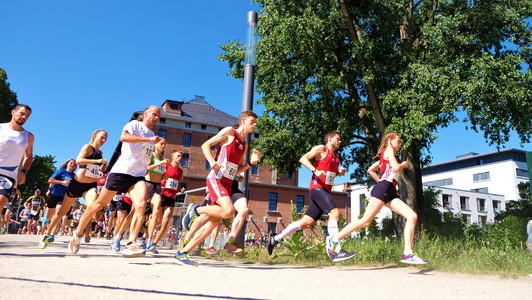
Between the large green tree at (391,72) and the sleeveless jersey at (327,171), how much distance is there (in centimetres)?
664

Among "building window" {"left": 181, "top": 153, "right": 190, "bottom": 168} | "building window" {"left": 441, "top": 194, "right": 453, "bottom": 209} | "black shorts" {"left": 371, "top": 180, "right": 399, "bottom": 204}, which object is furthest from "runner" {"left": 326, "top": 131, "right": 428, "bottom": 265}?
"building window" {"left": 441, "top": 194, "right": 453, "bottom": 209}

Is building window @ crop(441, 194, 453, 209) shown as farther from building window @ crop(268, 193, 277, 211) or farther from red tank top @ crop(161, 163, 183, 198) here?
red tank top @ crop(161, 163, 183, 198)

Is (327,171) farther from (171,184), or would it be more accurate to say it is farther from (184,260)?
(171,184)

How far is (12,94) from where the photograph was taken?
116ft

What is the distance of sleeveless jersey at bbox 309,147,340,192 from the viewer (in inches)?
256

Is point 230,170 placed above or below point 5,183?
above

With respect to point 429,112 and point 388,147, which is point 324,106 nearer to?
point 429,112

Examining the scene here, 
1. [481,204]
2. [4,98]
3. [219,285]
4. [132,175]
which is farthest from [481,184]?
[219,285]

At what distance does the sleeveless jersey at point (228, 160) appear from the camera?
5637 millimetres

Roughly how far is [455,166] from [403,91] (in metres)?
72.3

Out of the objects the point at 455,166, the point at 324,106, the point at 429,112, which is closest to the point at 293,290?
the point at 429,112

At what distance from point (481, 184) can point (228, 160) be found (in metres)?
78.8

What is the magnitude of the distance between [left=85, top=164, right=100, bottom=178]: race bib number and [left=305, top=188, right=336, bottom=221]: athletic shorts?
4.12m

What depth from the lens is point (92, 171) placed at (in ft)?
24.7
